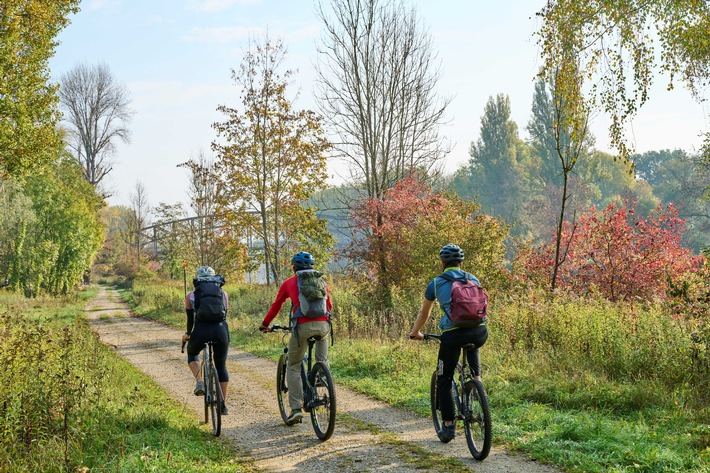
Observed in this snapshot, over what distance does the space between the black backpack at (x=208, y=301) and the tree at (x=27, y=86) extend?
10.1 metres

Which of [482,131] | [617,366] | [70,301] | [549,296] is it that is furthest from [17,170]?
[482,131]

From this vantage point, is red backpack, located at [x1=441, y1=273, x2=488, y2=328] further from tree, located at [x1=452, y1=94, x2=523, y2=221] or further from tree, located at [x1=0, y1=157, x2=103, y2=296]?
tree, located at [x1=452, y1=94, x2=523, y2=221]

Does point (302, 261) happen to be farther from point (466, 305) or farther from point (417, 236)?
point (417, 236)

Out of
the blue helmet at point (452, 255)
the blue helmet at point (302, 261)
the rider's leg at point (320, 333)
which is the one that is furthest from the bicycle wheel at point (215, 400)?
the blue helmet at point (452, 255)

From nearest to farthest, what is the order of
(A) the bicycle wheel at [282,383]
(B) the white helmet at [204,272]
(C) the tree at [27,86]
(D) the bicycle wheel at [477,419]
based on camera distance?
1. (D) the bicycle wheel at [477,419]
2. (B) the white helmet at [204,272]
3. (A) the bicycle wheel at [282,383]
4. (C) the tree at [27,86]

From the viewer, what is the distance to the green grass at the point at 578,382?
6086 millimetres

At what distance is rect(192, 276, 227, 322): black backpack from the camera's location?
7.44 m

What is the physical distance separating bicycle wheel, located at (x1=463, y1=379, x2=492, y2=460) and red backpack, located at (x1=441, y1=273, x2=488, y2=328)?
608mm

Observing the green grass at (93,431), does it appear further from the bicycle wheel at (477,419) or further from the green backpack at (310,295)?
the bicycle wheel at (477,419)

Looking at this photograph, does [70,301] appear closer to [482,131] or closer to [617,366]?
[617,366]

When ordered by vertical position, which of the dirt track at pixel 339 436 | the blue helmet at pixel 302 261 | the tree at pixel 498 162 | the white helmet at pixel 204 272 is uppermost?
the tree at pixel 498 162

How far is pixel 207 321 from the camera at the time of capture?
24.9 ft

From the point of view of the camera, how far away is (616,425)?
667cm

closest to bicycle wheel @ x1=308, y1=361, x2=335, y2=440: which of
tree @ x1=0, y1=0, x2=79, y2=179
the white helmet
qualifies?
the white helmet
